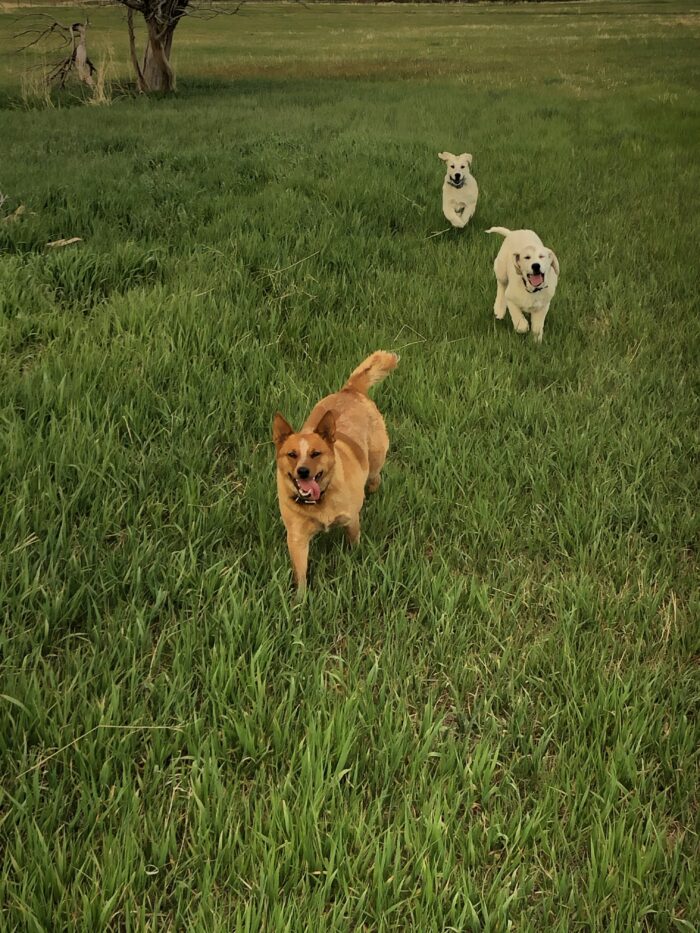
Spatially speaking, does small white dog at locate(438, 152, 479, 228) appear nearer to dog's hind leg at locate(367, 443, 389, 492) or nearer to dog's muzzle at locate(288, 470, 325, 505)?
dog's hind leg at locate(367, 443, 389, 492)

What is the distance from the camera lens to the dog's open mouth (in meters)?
2.38

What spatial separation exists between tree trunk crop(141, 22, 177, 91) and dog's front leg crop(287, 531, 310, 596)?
64.1ft

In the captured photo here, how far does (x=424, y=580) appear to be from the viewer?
2.65 m

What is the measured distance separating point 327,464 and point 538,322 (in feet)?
9.94

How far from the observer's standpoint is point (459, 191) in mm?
7059

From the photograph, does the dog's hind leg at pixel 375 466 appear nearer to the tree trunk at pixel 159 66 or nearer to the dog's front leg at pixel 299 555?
the dog's front leg at pixel 299 555

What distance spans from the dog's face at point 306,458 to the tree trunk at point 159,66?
1944 cm

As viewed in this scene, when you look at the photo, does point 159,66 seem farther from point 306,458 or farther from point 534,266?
point 306,458

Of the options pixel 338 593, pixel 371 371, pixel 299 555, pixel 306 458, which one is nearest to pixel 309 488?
pixel 306 458

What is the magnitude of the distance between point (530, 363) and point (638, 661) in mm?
2619

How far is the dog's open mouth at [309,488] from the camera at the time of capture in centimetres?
238

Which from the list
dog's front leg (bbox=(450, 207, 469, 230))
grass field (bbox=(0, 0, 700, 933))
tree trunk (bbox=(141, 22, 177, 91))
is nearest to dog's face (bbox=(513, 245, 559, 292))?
grass field (bbox=(0, 0, 700, 933))

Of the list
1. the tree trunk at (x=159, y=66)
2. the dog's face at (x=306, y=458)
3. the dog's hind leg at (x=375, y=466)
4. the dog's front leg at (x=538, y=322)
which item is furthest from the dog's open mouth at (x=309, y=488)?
the tree trunk at (x=159, y=66)

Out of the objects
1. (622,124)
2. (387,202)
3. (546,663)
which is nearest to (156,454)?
(546,663)
